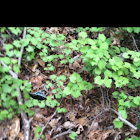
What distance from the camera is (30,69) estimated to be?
2.35 meters

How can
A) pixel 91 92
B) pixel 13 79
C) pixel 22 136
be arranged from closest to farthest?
pixel 13 79 → pixel 22 136 → pixel 91 92

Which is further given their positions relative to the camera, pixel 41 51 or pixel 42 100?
pixel 41 51

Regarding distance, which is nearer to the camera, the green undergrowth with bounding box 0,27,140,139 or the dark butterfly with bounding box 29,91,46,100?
the green undergrowth with bounding box 0,27,140,139

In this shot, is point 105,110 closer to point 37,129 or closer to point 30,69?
point 37,129

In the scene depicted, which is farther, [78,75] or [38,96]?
[38,96]

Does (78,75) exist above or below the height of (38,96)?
above

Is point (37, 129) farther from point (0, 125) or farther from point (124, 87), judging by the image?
point (124, 87)

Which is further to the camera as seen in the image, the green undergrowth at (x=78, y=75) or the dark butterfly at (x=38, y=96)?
the dark butterfly at (x=38, y=96)

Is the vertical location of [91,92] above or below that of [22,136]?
above

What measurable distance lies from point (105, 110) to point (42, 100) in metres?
1.20

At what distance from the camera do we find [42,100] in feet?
6.80

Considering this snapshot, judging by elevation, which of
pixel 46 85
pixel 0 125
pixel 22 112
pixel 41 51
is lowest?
pixel 0 125
